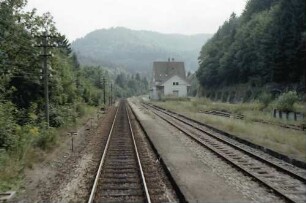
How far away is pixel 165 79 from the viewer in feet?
387

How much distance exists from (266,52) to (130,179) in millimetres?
51317

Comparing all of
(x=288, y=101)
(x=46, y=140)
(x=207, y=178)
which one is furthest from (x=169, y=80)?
(x=207, y=178)

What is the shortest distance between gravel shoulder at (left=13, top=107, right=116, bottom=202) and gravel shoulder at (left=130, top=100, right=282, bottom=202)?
108 inches

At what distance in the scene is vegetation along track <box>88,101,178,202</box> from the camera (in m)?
11.6

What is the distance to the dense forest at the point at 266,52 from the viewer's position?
55.2m

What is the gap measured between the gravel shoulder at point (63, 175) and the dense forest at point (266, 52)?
37.0 meters

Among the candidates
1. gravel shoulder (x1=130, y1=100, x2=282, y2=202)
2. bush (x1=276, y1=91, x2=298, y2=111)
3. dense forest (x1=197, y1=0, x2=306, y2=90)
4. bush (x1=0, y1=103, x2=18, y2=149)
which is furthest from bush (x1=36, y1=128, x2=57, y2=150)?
dense forest (x1=197, y1=0, x2=306, y2=90)

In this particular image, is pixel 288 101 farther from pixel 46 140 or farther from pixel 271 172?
pixel 271 172

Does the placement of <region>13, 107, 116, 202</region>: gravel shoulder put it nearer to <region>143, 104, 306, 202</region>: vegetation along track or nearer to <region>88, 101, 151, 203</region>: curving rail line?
<region>88, 101, 151, 203</region>: curving rail line

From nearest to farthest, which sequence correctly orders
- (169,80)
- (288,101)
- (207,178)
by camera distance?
(207,178), (288,101), (169,80)

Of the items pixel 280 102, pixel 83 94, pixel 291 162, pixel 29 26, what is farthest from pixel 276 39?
pixel 291 162

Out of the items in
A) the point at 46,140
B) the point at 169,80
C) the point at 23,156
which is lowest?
the point at 23,156

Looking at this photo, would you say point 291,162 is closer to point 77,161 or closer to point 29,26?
point 77,161

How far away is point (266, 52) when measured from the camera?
2430 inches
